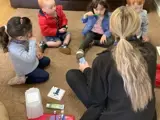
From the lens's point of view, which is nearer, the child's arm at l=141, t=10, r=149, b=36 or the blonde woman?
the blonde woman

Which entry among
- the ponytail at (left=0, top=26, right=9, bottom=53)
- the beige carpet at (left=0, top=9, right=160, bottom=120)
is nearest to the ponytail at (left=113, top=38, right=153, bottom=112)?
the beige carpet at (left=0, top=9, right=160, bottom=120)

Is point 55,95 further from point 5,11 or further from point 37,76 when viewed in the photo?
point 5,11

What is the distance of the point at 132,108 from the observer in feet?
4.02

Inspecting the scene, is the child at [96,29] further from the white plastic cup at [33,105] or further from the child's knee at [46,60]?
the white plastic cup at [33,105]

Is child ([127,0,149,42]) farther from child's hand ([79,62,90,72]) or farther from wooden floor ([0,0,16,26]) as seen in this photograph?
wooden floor ([0,0,16,26])

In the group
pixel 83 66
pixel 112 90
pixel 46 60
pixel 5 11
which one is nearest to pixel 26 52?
pixel 46 60

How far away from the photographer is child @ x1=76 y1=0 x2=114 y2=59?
7.01 ft

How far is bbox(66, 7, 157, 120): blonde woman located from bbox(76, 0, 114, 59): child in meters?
0.83

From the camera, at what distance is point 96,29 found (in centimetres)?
223

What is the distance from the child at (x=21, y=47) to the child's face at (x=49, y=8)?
1.45 ft

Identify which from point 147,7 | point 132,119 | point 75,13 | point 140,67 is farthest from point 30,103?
point 147,7

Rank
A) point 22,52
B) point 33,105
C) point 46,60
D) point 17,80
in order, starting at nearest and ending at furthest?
point 33,105 → point 22,52 → point 17,80 → point 46,60

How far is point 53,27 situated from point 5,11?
881 millimetres

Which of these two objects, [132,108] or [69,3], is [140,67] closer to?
[132,108]
